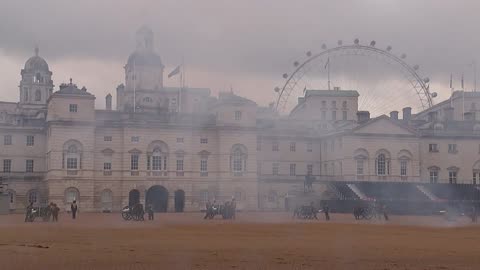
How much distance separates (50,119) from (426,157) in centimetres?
5195

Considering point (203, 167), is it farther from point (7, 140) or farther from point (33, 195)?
point (7, 140)

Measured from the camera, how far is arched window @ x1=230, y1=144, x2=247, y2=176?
103 meters

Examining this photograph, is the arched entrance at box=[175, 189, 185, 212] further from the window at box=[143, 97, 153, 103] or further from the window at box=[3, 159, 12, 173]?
the window at box=[143, 97, 153, 103]

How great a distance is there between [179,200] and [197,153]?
6.52m

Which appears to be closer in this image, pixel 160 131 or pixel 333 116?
pixel 160 131

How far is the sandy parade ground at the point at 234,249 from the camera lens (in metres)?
30.7

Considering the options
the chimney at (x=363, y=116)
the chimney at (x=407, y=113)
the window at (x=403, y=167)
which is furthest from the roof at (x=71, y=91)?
the chimney at (x=407, y=113)

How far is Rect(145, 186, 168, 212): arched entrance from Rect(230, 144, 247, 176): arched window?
9178 millimetres

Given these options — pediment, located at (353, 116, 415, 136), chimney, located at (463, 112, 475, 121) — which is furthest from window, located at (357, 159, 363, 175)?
chimney, located at (463, 112, 475, 121)

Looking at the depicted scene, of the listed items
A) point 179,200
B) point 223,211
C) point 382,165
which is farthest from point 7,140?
point 382,165

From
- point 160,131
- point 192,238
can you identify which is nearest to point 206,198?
point 160,131

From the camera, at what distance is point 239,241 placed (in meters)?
40.9

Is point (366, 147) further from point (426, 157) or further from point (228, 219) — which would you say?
point (228, 219)

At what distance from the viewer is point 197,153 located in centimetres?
10262
